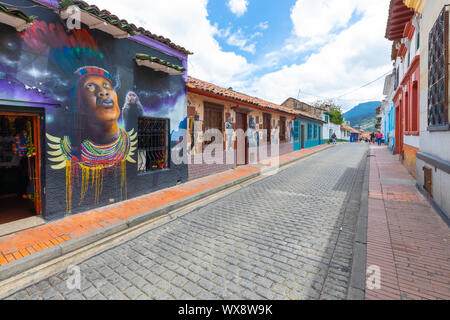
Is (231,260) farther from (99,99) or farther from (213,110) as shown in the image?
(213,110)

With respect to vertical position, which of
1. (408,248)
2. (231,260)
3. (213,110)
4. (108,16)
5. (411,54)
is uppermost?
(411,54)

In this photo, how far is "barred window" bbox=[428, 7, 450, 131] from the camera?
158 inches

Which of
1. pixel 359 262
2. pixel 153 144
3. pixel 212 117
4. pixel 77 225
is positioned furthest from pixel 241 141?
pixel 359 262

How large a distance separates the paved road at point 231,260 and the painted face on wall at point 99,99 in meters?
2.82

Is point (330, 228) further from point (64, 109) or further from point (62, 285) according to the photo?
point (64, 109)

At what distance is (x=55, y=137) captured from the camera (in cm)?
432

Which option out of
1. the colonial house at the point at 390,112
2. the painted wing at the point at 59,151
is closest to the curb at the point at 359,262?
the painted wing at the point at 59,151

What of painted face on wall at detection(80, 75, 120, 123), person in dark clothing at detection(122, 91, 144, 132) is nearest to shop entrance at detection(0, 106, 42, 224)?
painted face on wall at detection(80, 75, 120, 123)

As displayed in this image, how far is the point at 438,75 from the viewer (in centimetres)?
441

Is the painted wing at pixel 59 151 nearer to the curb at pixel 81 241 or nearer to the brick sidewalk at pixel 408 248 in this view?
the curb at pixel 81 241

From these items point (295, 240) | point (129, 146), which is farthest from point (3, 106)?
point (295, 240)

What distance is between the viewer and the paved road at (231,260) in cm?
248

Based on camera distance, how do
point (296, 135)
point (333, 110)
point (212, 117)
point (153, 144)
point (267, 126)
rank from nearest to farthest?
point (153, 144) < point (212, 117) < point (267, 126) < point (296, 135) < point (333, 110)

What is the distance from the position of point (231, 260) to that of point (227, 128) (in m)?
7.20
